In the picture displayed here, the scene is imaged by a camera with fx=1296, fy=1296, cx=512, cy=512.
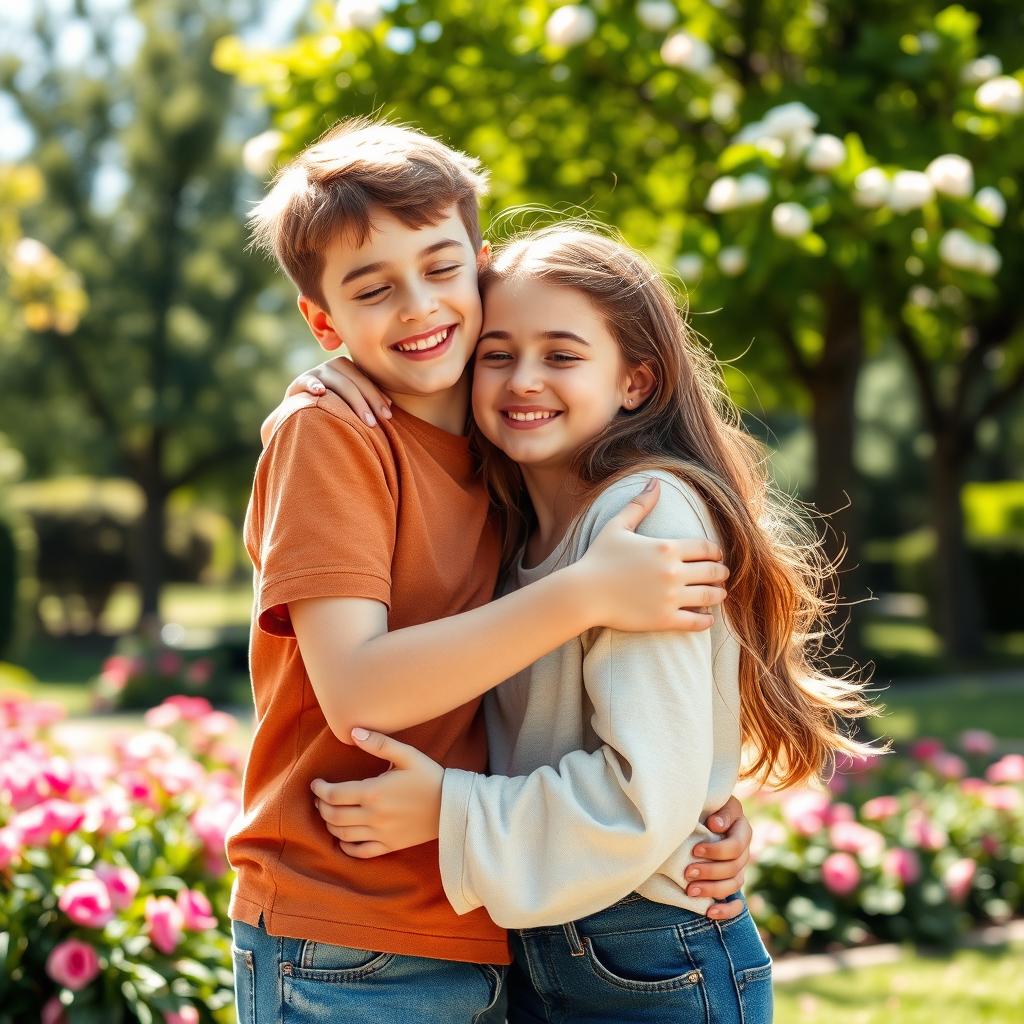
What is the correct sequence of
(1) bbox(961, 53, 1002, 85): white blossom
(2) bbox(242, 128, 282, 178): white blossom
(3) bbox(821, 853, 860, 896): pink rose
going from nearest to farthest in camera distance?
(3) bbox(821, 853, 860, 896): pink rose < (1) bbox(961, 53, 1002, 85): white blossom < (2) bbox(242, 128, 282, 178): white blossom

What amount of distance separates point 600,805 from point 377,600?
409 millimetres

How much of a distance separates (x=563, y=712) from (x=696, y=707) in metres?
0.21

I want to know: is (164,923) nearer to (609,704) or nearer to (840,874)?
(609,704)

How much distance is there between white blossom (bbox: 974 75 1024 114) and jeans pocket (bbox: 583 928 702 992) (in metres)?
5.45

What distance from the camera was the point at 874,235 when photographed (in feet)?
19.4

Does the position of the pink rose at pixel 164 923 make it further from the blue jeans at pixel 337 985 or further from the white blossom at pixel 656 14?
the white blossom at pixel 656 14

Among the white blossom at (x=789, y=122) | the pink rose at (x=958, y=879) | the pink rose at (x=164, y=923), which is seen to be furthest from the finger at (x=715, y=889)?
the white blossom at (x=789, y=122)

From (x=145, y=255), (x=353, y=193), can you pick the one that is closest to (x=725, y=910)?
(x=353, y=193)

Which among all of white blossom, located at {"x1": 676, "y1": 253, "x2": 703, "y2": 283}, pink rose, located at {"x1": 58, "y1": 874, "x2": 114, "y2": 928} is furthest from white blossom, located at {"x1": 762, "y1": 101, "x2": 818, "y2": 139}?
pink rose, located at {"x1": 58, "y1": 874, "x2": 114, "y2": 928}

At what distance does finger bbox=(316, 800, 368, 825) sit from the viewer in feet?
5.77

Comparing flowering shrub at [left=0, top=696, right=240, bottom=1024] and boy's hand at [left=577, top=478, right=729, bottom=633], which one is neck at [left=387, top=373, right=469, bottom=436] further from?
flowering shrub at [left=0, top=696, right=240, bottom=1024]

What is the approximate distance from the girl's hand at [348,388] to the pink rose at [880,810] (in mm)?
3693

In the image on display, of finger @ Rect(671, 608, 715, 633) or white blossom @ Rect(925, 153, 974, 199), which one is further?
white blossom @ Rect(925, 153, 974, 199)

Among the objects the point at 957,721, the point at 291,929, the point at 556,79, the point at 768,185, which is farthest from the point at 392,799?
the point at 957,721
